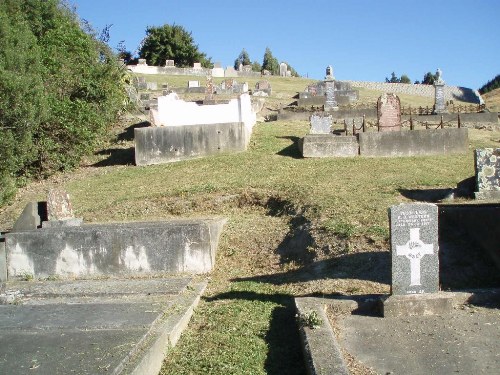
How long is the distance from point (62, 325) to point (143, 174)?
10.1 metres

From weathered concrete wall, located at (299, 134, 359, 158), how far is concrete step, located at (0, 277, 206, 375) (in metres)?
8.01

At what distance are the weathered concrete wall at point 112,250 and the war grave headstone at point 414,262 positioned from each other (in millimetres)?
4071

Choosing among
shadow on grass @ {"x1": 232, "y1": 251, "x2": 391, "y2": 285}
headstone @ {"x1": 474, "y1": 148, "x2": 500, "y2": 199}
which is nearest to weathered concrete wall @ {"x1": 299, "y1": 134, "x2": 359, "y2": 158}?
headstone @ {"x1": 474, "y1": 148, "x2": 500, "y2": 199}

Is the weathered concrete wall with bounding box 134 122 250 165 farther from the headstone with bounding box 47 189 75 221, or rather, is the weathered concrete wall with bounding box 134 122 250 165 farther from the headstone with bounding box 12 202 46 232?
the headstone with bounding box 12 202 46 232

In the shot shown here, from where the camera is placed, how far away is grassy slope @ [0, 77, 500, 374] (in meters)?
6.54

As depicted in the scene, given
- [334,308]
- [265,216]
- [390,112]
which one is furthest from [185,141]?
[334,308]

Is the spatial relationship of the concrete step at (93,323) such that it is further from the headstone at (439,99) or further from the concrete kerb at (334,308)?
the headstone at (439,99)

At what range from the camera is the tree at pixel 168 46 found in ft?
223

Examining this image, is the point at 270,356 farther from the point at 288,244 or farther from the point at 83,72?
the point at 83,72

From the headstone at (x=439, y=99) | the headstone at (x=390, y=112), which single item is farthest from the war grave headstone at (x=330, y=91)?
the headstone at (x=390, y=112)

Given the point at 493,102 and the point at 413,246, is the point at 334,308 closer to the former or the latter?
the point at 413,246

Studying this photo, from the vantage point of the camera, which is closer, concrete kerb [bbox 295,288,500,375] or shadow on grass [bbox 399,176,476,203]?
concrete kerb [bbox 295,288,500,375]

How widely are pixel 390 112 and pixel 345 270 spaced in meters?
10.8

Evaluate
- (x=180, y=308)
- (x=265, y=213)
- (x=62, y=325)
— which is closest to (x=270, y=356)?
(x=180, y=308)
